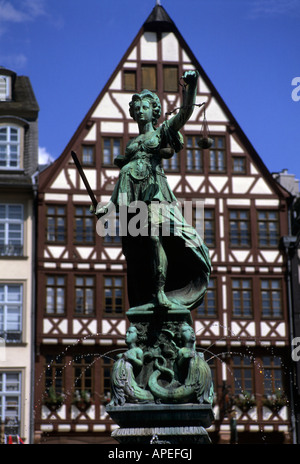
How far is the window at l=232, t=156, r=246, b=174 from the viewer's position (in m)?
32.3

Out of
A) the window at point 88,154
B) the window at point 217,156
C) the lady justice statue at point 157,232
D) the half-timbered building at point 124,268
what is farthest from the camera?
the window at point 217,156

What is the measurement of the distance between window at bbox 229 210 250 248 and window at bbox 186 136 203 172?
1.96m

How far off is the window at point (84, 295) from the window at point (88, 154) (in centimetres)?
400

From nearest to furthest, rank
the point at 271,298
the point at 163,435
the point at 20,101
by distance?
the point at 163,435 < the point at 271,298 < the point at 20,101

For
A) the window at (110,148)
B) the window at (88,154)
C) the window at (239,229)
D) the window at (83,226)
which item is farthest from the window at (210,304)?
the window at (88,154)

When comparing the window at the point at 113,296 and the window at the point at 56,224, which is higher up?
the window at the point at 56,224

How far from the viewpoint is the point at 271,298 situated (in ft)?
103

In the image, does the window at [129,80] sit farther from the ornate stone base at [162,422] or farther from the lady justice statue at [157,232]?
the ornate stone base at [162,422]

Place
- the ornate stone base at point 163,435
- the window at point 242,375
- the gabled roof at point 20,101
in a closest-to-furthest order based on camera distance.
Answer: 1. the ornate stone base at point 163,435
2. the window at point 242,375
3. the gabled roof at point 20,101

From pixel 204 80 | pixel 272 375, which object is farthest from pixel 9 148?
pixel 272 375

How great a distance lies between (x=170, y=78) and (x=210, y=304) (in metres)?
7.97

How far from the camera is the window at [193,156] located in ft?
105

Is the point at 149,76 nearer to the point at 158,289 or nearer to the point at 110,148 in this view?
the point at 110,148

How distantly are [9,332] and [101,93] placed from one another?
869cm
